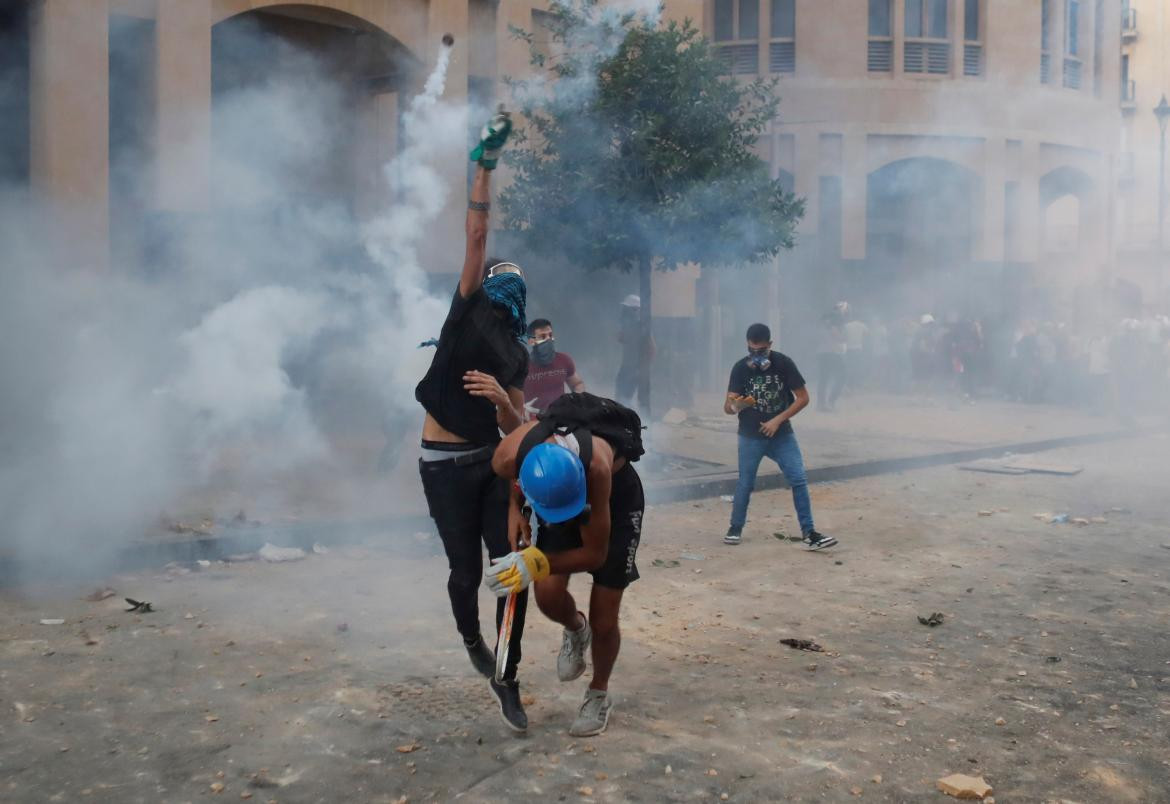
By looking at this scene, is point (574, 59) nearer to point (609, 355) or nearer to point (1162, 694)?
point (609, 355)

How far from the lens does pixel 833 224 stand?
21891 millimetres

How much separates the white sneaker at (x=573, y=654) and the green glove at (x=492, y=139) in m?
1.64

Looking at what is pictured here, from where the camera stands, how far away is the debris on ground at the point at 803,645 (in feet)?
16.0

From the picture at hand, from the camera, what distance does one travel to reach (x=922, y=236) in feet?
76.0

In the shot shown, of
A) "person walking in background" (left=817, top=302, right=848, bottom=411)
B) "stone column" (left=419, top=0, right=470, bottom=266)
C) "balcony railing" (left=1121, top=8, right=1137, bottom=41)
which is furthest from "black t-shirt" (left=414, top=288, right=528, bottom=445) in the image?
"balcony railing" (left=1121, top=8, right=1137, bottom=41)

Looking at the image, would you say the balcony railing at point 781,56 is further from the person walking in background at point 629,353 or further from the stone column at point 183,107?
the stone column at point 183,107

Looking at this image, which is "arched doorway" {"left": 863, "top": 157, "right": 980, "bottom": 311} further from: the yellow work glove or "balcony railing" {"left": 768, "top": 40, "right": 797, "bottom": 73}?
the yellow work glove

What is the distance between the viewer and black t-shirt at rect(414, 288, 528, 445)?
388 centimetres

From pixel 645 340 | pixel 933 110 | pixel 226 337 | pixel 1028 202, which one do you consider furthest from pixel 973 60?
pixel 226 337

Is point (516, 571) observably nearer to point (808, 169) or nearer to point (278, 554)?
point (278, 554)

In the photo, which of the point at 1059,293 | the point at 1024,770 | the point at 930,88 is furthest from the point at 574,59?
the point at 1059,293

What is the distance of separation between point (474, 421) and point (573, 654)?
92 centimetres

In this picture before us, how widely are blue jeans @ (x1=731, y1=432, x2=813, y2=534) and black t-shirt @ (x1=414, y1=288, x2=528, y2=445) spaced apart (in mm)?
3714

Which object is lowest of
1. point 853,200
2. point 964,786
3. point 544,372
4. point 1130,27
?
point 964,786
